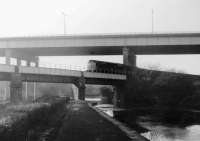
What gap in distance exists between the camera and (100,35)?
240 ft

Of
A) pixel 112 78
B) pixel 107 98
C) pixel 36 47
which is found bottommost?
pixel 107 98

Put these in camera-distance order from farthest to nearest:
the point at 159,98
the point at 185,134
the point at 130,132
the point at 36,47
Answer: the point at 36,47 → the point at 159,98 → the point at 185,134 → the point at 130,132

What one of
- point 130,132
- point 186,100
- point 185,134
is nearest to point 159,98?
point 186,100

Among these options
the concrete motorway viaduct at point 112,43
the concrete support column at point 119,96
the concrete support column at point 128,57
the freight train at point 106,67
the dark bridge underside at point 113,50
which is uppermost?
the concrete motorway viaduct at point 112,43

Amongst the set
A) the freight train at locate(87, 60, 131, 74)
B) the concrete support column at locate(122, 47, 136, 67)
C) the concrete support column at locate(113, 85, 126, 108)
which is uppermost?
the concrete support column at locate(122, 47, 136, 67)

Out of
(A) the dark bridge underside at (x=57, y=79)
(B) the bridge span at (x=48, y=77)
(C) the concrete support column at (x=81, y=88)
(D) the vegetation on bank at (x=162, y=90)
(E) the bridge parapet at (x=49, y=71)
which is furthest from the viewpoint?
(D) the vegetation on bank at (x=162, y=90)

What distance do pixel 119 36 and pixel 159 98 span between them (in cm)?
1646

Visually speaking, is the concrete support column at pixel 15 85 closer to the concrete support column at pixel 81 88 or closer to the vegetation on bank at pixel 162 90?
the concrete support column at pixel 81 88

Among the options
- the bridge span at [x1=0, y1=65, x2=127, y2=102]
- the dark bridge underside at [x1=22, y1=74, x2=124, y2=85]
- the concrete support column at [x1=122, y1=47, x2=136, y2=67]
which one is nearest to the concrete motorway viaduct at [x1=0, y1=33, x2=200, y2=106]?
the concrete support column at [x1=122, y1=47, x2=136, y2=67]

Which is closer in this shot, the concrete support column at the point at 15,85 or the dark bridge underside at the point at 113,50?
the concrete support column at the point at 15,85

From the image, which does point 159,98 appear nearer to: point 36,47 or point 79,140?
point 36,47

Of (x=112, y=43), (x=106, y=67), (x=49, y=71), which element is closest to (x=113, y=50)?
(x=112, y=43)

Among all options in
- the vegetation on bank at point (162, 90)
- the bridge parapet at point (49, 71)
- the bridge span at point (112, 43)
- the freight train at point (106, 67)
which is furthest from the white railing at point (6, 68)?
the vegetation on bank at point (162, 90)

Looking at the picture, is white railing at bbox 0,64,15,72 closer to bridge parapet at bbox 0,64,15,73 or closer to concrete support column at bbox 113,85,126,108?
bridge parapet at bbox 0,64,15,73
